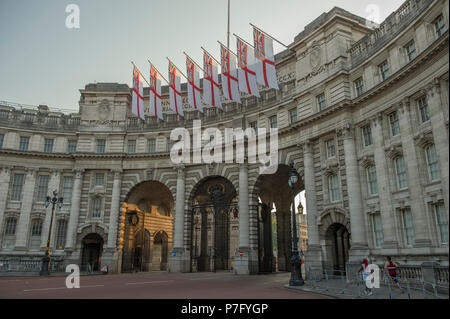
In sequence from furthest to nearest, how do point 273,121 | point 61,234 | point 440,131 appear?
point 61,234 < point 273,121 < point 440,131

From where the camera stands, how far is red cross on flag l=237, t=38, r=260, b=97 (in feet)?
109

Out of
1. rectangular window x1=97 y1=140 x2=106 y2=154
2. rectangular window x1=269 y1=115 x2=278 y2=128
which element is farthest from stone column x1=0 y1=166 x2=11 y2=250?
rectangular window x1=269 y1=115 x2=278 y2=128

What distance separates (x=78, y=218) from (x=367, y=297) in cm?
3422

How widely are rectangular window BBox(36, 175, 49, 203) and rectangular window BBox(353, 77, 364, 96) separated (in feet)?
118

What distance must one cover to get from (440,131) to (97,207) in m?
35.8

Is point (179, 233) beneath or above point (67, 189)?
beneath

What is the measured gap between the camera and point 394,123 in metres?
25.0

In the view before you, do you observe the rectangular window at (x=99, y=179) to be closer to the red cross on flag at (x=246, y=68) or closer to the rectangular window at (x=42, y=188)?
the rectangular window at (x=42, y=188)

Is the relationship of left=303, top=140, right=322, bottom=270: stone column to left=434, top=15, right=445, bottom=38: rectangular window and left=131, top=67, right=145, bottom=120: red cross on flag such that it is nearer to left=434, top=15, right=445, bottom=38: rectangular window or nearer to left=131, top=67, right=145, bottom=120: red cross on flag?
left=434, top=15, right=445, bottom=38: rectangular window

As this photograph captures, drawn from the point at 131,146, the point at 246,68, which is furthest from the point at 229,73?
the point at 131,146

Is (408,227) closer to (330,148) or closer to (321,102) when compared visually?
(330,148)

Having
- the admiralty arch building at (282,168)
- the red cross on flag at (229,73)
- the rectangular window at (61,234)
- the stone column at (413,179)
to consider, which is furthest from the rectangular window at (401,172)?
the rectangular window at (61,234)

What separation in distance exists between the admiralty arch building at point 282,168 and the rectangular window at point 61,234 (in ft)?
0.43
